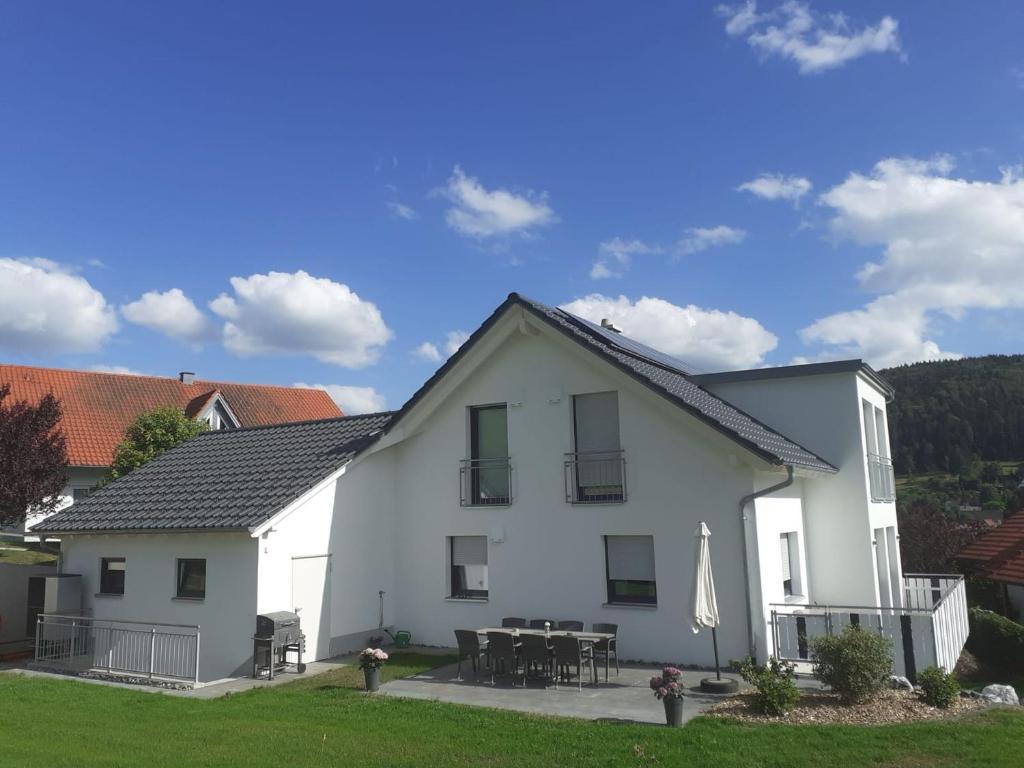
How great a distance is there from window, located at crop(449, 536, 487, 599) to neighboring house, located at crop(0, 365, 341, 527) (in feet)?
59.3

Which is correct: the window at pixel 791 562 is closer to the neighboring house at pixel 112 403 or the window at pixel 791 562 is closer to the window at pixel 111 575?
the window at pixel 111 575

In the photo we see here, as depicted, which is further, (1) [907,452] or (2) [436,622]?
(1) [907,452]

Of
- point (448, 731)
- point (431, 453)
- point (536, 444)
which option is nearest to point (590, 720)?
point (448, 731)

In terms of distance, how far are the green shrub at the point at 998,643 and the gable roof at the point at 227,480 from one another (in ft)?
50.8

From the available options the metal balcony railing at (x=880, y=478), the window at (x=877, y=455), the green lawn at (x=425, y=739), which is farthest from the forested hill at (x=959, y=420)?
the green lawn at (x=425, y=739)

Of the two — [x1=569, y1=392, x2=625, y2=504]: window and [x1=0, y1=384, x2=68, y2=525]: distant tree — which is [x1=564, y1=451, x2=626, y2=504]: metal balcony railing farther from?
[x1=0, y1=384, x2=68, y2=525]: distant tree

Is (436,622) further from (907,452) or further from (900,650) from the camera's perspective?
(907,452)

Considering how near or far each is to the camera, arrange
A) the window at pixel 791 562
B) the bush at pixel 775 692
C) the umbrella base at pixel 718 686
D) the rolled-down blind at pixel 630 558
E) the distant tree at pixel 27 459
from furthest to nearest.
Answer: the distant tree at pixel 27 459, the window at pixel 791 562, the rolled-down blind at pixel 630 558, the umbrella base at pixel 718 686, the bush at pixel 775 692

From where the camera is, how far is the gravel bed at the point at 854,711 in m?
9.80

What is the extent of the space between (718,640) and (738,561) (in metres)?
1.43

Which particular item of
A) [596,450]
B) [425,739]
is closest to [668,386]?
[596,450]

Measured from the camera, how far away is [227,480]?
16.7 metres

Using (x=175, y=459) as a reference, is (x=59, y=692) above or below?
below

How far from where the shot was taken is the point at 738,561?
13.4 m
